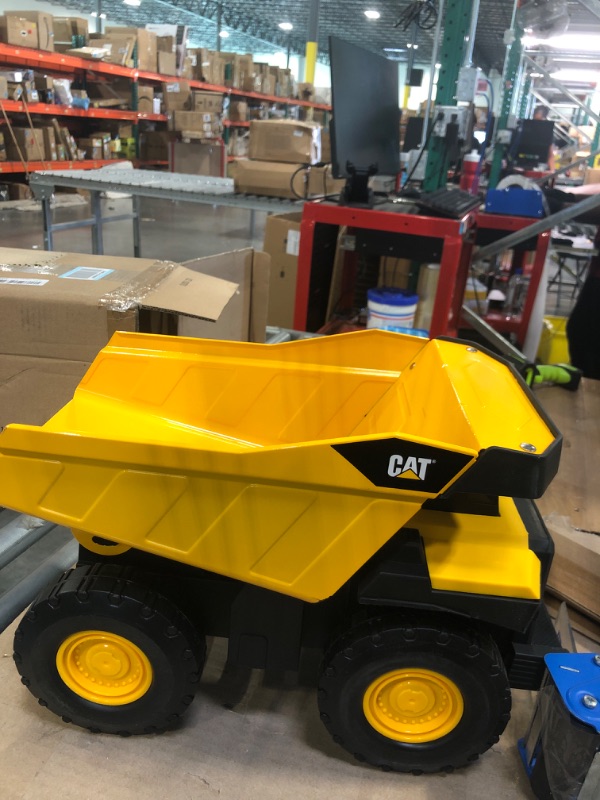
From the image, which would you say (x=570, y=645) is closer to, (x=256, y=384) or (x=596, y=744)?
(x=596, y=744)

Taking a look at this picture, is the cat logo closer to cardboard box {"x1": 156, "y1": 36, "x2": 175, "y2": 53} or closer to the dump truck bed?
the dump truck bed

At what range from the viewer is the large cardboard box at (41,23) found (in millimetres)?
5387

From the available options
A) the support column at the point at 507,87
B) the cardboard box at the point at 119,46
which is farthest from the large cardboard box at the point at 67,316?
the cardboard box at the point at 119,46

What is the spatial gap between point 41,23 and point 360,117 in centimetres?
446

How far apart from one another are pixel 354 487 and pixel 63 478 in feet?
1.35

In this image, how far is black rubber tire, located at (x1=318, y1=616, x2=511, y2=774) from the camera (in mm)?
895

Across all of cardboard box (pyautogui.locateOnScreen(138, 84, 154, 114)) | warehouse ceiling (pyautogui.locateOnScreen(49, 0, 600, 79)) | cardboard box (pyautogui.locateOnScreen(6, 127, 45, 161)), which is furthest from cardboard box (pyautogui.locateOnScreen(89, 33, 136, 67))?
warehouse ceiling (pyautogui.locateOnScreen(49, 0, 600, 79))

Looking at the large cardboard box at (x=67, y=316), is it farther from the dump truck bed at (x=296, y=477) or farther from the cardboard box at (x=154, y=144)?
the cardboard box at (x=154, y=144)

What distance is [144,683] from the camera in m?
1.00

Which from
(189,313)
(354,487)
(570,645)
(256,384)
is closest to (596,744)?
(570,645)

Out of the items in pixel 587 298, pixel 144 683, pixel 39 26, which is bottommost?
pixel 144 683

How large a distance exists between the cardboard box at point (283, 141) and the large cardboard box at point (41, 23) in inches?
127

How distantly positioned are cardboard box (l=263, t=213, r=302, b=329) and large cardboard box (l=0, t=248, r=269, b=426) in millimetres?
1454

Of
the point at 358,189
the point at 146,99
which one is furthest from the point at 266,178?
the point at 146,99
